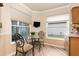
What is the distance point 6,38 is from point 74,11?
2.13 m

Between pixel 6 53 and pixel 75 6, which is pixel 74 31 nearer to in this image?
pixel 75 6

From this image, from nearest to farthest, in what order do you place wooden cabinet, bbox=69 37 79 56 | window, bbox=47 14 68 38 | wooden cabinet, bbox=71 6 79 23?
wooden cabinet, bbox=69 37 79 56 → wooden cabinet, bbox=71 6 79 23 → window, bbox=47 14 68 38

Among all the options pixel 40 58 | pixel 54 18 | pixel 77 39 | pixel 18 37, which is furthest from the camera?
pixel 54 18

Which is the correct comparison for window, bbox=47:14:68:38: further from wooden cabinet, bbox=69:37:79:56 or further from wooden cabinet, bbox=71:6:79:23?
wooden cabinet, bbox=69:37:79:56

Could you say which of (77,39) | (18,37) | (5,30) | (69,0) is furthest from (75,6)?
(69,0)

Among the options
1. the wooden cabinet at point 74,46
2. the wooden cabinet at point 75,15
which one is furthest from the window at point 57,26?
the wooden cabinet at point 74,46

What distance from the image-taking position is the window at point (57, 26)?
4.11 m

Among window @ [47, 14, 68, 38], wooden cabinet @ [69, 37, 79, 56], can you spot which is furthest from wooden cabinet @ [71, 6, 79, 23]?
window @ [47, 14, 68, 38]

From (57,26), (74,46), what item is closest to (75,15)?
→ (74,46)

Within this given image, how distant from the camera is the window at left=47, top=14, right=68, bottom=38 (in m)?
4.11

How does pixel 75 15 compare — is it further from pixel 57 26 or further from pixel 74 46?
pixel 57 26

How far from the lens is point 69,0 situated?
643 mm

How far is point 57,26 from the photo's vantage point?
14.6ft

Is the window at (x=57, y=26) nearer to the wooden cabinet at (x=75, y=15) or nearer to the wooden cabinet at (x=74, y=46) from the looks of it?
the wooden cabinet at (x=75, y=15)
